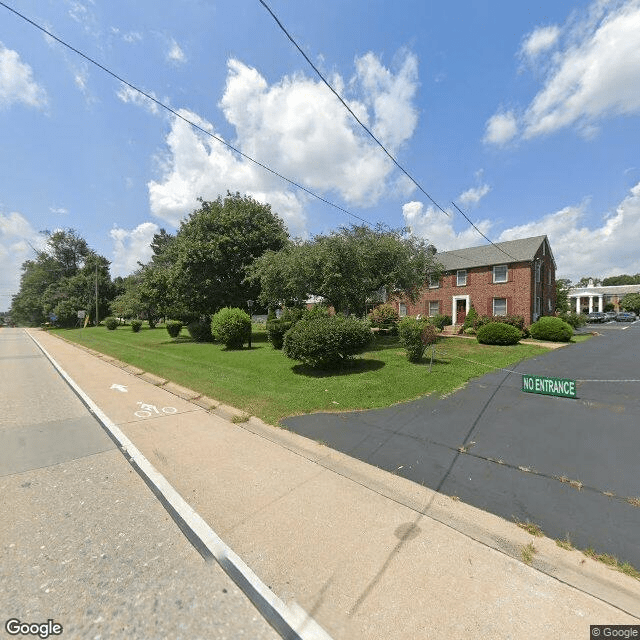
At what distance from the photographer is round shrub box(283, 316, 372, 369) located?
900cm

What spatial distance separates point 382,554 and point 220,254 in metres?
19.3

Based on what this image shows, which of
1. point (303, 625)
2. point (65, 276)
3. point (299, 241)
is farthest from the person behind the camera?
point (65, 276)

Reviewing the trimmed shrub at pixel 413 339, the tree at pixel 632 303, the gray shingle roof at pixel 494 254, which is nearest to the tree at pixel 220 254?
the trimmed shrub at pixel 413 339

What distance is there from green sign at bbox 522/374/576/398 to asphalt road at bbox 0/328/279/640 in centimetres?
735

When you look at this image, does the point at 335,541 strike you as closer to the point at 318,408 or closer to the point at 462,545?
the point at 462,545

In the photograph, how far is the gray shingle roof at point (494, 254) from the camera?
24641mm

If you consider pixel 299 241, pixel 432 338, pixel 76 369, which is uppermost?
pixel 299 241

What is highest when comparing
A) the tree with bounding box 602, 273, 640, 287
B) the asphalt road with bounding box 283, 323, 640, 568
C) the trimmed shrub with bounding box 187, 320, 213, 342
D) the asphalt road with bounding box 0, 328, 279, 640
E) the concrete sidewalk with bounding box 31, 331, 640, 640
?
the tree with bounding box 602, 273, 640, 287

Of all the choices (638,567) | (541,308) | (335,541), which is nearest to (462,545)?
(335,541)

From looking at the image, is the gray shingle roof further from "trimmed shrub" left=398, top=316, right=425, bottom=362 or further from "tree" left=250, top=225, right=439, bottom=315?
"trimmed shrub" left=398, top=316, right=425, bottom=362

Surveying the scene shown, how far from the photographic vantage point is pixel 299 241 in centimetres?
1698

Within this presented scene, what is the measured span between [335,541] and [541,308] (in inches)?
1209

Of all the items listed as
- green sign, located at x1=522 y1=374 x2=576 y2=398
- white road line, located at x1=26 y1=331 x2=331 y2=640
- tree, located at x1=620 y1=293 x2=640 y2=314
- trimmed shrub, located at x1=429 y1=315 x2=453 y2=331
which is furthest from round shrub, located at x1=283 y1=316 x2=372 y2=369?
tree, located at x1=620 y1=293 x2=640 y2=314

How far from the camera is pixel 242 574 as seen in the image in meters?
2.40
